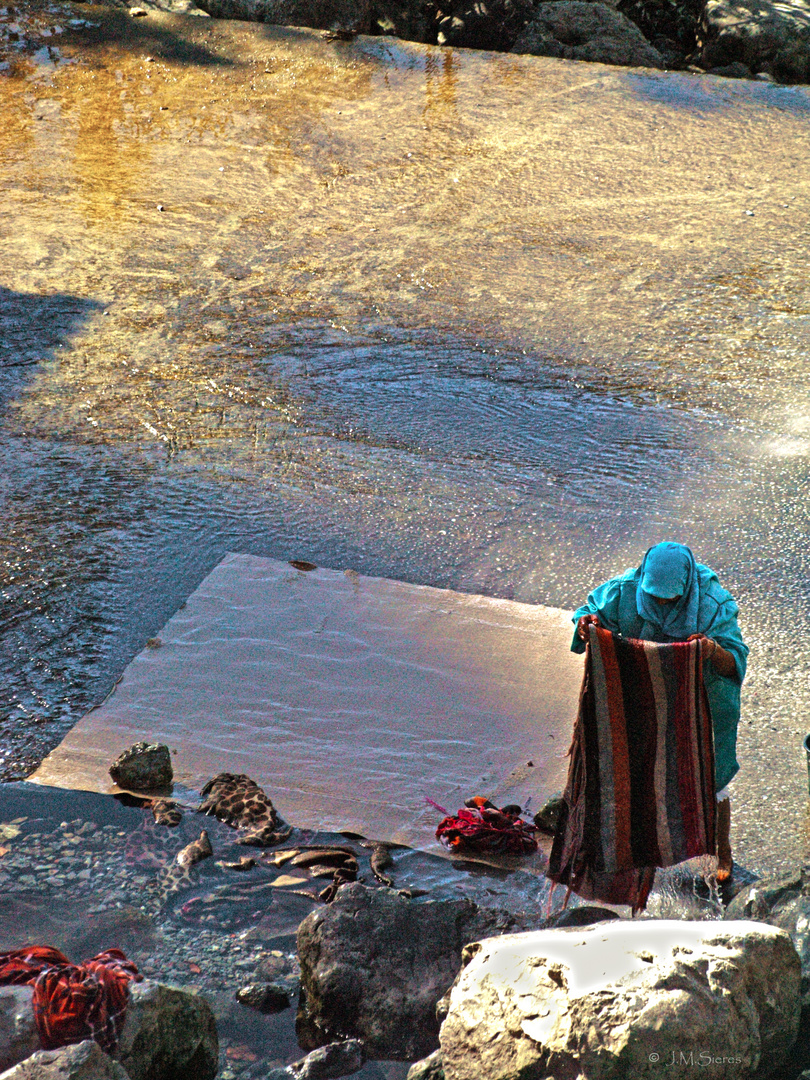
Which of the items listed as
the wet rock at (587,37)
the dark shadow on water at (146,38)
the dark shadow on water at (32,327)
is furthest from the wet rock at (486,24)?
the dark shadow on water at (32,327)

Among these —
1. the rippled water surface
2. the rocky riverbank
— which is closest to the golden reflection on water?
the rippled water surface

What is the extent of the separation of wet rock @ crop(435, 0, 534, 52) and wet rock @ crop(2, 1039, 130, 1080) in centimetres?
1366

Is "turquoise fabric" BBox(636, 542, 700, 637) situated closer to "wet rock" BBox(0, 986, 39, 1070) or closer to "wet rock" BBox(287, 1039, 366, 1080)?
"wet rock" BBox(287, 1039, 366, 1080)

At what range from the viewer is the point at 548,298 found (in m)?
8.50

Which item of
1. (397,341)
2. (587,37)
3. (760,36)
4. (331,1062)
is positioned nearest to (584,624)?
(331,1062)

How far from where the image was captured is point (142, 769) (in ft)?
14.0

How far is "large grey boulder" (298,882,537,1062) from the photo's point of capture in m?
3.33

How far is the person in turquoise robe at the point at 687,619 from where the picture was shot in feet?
11.5

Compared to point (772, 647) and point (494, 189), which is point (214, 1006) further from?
point (494, 189)

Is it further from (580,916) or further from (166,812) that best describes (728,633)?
(166,812)

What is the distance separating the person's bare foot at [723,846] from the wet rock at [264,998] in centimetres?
162

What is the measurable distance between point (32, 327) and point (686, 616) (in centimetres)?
626

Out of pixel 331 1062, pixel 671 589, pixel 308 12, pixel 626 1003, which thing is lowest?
pixel 331 1062

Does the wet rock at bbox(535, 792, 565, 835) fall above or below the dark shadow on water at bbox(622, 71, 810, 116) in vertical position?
below
